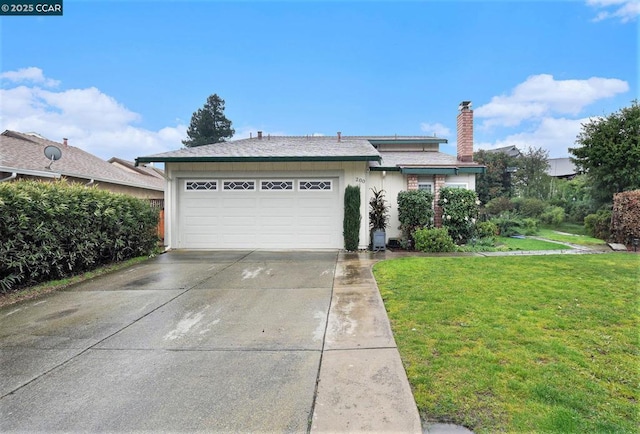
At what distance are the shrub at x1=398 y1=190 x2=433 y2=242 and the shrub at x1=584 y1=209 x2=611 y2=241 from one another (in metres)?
6.90

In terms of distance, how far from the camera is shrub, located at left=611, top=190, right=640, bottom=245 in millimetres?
9781

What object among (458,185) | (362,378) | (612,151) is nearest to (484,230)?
(458,185)

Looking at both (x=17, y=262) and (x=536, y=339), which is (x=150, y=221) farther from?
(x=536, y=339)

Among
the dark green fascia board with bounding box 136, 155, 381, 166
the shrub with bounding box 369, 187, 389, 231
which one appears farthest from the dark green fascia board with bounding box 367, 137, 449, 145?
the dark green fascia board with bounding box 136, 155, 381, 166

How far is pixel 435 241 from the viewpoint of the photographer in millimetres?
9406

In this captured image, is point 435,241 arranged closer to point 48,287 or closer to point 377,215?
point 377,215

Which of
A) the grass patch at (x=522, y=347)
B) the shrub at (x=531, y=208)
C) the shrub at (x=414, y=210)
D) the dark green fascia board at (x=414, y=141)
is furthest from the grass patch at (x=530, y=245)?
the dark green fascia board at (x=414, y=141)

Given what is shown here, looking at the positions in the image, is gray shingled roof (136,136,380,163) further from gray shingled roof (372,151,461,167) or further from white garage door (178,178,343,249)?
gray shingled roof (372,151,461,167)

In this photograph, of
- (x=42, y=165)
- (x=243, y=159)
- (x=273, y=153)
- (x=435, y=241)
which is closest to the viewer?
(x=435, y=241)

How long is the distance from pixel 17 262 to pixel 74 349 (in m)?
3.35

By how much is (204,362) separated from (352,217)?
7169 mm

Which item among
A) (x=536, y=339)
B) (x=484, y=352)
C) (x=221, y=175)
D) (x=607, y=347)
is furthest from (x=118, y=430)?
(x=221, y=175)

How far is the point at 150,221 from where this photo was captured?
9.24m

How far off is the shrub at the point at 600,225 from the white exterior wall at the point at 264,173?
359 inches
